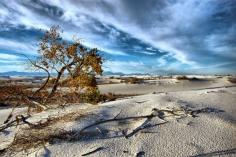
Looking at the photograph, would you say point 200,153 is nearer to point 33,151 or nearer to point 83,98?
point 33,151

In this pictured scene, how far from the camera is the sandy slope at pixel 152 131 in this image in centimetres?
572

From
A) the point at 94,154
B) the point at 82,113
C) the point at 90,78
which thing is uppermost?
the point at 90,78

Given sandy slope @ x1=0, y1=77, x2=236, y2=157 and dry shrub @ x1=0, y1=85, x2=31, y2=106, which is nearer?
sandy slope @ x1=0, y1=77, x2=236, y2=157

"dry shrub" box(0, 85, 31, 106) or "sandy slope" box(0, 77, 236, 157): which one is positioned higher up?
"dry shrub" box(0, 85, 31, 106)

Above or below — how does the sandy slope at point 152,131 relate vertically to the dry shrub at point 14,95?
below

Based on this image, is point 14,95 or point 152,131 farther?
point 14,95

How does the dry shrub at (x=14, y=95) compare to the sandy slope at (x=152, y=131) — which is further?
the dry shrub at (x=14, y=95)

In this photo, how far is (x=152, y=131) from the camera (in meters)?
6.51

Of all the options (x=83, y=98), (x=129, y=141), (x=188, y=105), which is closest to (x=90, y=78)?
(x=83, y=98)

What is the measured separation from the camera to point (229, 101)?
946cm

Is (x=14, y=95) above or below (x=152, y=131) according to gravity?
above

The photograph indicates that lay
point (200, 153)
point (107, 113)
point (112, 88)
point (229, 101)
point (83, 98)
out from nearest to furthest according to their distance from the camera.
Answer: point (200, 153)
point (107, 113)
point (229, 101)
point (83, 98)
point (112, 88)

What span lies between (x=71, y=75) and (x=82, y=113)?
2632mm

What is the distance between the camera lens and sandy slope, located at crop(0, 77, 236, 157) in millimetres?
5723
